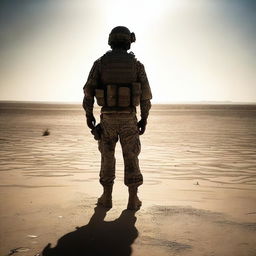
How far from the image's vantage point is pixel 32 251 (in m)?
2.40

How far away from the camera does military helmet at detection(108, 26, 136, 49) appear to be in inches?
140

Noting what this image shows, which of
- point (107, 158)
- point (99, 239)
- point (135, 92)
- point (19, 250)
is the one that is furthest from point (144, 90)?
point (19, 250)

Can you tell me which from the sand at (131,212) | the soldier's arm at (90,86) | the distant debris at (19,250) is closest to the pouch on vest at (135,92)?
the soldier's arm at (90,86)

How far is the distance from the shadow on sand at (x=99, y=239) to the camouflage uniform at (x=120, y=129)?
512 millimetres

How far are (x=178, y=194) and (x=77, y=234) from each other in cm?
168

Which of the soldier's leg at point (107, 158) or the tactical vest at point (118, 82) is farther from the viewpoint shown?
the soldier's leg at point (107, 158)

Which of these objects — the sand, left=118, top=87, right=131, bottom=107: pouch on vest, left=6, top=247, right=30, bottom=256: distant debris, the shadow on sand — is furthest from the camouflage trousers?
left=6, top=247, right=30, bottom=256: distant debris

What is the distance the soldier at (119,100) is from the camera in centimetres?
345

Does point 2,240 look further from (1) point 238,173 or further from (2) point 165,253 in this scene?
(1) point 238,173

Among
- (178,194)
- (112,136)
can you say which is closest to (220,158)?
(178,194)

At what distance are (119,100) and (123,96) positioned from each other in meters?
0.06

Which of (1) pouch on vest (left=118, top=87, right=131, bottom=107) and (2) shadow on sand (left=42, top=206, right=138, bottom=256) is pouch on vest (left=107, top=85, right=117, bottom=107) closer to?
(1) pouch on vest (left=118, top=87, right=131, bottom=107)

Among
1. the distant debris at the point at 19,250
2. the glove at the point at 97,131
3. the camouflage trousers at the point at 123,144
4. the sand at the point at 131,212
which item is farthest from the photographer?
the glove at the point at 97,131

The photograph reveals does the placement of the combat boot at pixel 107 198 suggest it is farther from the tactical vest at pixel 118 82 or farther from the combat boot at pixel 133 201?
the tactical vest at pixel 118 82
